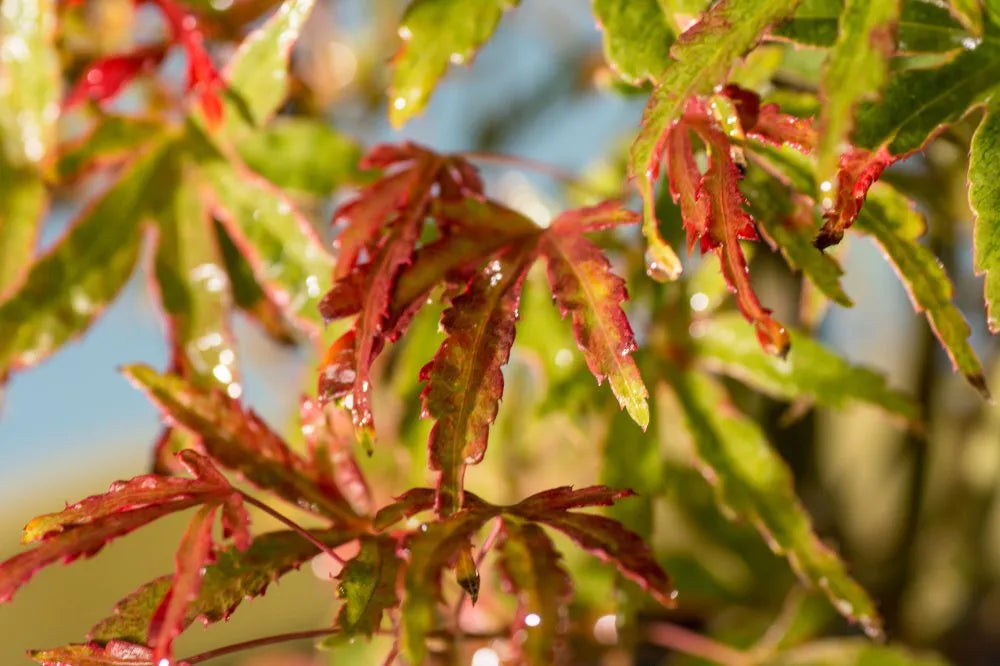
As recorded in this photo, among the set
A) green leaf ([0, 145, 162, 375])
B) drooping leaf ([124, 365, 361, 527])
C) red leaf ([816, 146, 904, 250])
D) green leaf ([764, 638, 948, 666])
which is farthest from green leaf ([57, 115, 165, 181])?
green leaf ([764, 638, 948, 666])

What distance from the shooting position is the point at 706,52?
0.38 meters

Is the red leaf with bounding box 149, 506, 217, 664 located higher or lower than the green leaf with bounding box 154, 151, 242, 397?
lower

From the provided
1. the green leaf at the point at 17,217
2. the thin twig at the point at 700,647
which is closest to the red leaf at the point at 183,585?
the green leaf at the point at 17,217

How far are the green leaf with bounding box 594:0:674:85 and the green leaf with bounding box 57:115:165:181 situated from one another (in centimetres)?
37

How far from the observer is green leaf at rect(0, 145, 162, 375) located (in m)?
0.64

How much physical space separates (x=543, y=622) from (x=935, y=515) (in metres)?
0.89

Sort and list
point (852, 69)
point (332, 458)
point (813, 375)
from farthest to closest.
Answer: point (813, 375), point (332, 458), point (852, 69)

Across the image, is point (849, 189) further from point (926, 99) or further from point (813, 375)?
point (813, 375)

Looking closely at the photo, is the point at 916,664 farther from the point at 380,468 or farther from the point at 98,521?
the point at 98,521

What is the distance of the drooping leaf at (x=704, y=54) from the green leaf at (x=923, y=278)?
121mm

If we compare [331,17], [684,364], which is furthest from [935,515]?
[331,17]

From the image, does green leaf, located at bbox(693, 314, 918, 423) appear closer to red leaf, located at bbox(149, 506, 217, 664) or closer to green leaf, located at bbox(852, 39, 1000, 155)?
green leaf, located at bbox(852, 39, 1000, 155)

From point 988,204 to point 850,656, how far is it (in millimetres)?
533

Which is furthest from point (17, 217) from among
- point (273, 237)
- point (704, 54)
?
point (704, 54)
